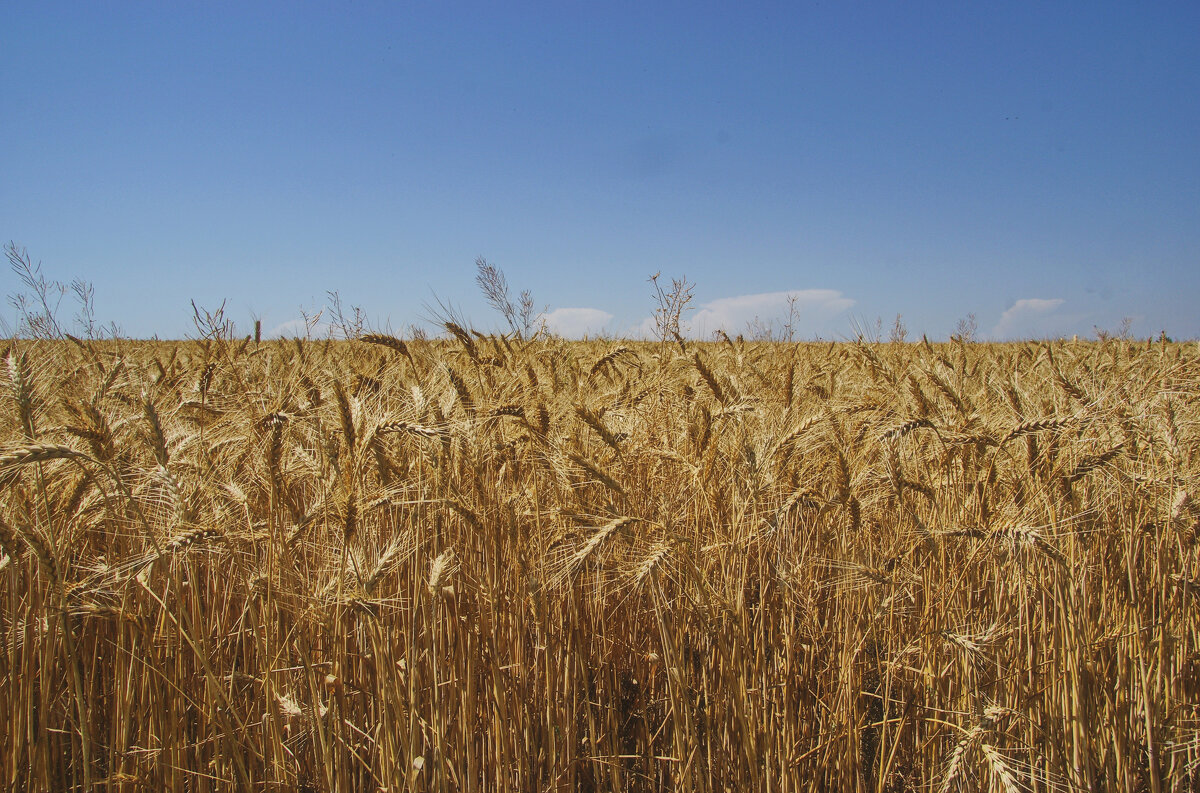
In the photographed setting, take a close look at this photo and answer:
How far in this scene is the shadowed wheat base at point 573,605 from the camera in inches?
57.8

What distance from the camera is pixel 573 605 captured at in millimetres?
1846

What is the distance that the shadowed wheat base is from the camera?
147cm

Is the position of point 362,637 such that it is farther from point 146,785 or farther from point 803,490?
point 803,490

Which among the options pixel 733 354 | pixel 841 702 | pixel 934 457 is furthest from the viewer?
pixel 733 354

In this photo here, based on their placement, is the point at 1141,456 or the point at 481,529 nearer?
the point at 481,529

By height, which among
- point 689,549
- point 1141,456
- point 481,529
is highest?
point 1141,456

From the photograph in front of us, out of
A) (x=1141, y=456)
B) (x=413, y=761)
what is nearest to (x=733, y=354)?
(x=1141, y=456)

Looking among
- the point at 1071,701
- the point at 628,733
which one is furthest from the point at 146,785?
the point at 1071,701

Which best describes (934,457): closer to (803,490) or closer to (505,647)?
(803,490)

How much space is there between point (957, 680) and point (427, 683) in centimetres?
157

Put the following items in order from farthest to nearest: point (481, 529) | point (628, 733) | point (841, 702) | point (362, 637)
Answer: point (628, 733), point (362, 637), point (841, 702), point (481, 529)

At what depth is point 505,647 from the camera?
6.25 ft

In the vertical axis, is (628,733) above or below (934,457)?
below

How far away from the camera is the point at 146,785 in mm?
1478
